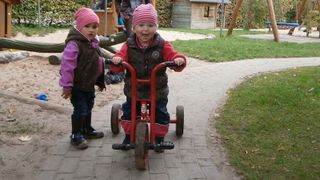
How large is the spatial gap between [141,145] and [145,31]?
104 centimetres

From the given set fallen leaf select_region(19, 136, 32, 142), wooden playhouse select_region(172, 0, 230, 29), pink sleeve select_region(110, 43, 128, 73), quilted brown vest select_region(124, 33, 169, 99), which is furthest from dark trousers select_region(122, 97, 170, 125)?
wooden playhouse select_region(172, 0, 230, 29)

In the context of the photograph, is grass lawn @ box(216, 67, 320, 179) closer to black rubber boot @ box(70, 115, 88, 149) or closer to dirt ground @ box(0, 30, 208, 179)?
black rubber boot @ box(70, 115, 88, 149)

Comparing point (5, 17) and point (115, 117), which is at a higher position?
point (5, 17)

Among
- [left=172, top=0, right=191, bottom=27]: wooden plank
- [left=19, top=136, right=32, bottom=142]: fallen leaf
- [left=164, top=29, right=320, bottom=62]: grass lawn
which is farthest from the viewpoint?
[left=172, top=0, right=191, bottom=27]: wooden plank

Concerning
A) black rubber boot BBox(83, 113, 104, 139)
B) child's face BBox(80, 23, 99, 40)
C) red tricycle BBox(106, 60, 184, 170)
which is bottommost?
black rubber boot BBox(83, 113, 104, 139)

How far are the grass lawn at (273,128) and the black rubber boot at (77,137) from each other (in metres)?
1.47

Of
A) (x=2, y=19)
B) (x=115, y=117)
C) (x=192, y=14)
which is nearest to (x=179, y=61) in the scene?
(x=115, y=117)

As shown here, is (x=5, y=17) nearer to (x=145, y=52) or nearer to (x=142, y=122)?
(x=145, y=52)

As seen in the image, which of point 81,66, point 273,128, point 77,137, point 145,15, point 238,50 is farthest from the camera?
point 238,50

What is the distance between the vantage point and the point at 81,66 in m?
Result: 4.33

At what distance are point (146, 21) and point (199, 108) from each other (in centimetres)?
237

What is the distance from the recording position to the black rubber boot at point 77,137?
442cm

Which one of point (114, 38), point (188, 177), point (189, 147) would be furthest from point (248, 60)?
point (188, 177)

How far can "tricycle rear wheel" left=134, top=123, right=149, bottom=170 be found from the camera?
149 inches
